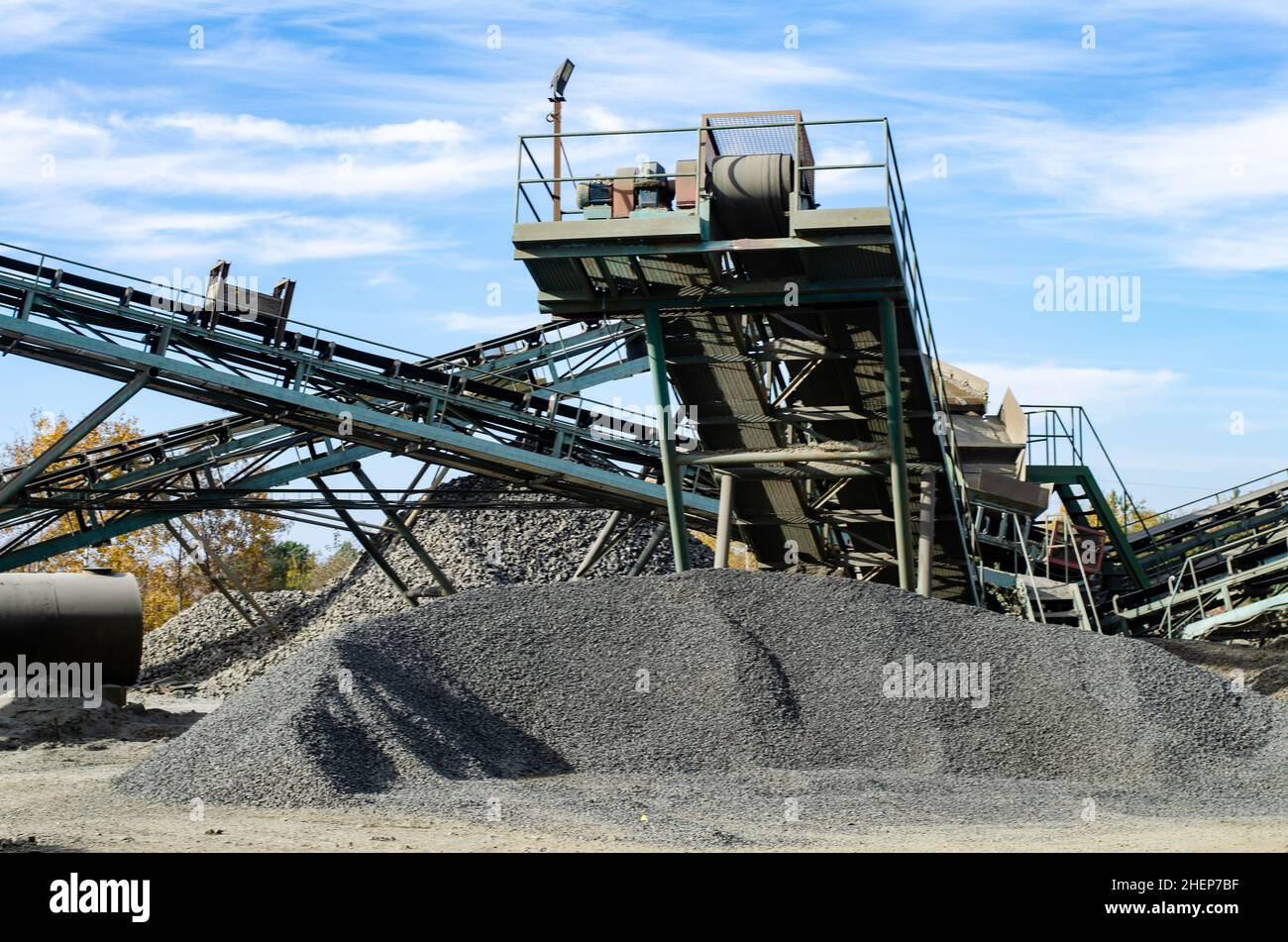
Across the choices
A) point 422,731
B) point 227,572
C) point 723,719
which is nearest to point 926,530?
point 723,719

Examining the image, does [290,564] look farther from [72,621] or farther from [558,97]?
[558,97]

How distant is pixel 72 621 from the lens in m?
16.2

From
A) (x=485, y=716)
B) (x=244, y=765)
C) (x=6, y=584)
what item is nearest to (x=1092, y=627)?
(x=485, y=716)

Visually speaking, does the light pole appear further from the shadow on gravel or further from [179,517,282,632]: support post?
[179,517,282,632]: support post

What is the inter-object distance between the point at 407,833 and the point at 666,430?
6088mm

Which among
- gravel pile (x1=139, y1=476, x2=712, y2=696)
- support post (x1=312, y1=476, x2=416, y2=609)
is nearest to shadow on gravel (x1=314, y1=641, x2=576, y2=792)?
support post (x1=312, y1=476, x2=416, y2=609)

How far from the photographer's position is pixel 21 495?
62.8 ft

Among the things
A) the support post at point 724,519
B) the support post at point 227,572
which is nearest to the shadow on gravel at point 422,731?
the support post at point 724,519

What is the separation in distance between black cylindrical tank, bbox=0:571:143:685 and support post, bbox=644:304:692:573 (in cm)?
662

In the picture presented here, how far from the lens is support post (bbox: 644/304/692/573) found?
44.9 ft

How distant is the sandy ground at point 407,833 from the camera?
841 centimetres

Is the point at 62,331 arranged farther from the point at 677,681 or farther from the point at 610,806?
the point at 610,806

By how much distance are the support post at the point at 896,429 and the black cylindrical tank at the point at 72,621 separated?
349 inches

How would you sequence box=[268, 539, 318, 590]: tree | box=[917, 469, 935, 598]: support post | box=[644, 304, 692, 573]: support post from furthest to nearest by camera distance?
box=[268, 539, 318, 590]: tree < box=[917, 469, 935, 598]: support post < box=[644, 304, 692, 573]: support post
